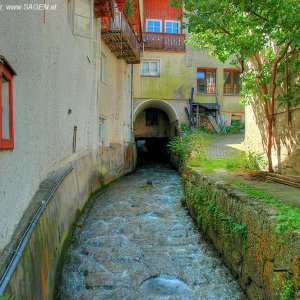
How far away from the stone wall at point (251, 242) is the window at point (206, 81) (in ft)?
47.0

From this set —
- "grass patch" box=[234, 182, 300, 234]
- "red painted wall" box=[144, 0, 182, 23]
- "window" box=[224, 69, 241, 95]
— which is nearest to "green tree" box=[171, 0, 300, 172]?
"grass patch" box=[234, 182, 300, 234]

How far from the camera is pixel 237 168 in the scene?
10.2 meters

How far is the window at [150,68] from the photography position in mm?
19734

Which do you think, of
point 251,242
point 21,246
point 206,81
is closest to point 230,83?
point 206,81

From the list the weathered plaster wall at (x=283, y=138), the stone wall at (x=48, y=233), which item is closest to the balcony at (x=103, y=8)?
the stone wall at (x=48, y=233)

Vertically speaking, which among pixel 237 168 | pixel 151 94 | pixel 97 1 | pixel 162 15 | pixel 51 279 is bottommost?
pixel 51 279

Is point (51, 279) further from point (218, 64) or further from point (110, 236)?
point (218, 64)

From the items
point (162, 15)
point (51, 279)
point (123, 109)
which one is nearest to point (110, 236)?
point (51, 279)

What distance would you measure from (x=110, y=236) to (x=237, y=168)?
16.4 feet

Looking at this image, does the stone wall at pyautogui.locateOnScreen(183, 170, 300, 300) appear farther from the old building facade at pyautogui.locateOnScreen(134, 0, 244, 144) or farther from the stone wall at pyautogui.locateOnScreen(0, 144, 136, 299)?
the old building facade at pyautogui.locateOnScreen(134, 0, 244, 144)

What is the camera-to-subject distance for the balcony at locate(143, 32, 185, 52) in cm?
1950

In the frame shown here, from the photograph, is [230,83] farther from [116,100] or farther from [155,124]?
[116,100]

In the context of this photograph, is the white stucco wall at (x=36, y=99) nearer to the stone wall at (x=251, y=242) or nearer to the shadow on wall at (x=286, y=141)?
the stone wall at (x=251, y=242)

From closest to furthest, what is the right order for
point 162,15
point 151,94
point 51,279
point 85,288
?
1. point 51,279
2. point 85,288
3. point 151,94
4. point 162,15
